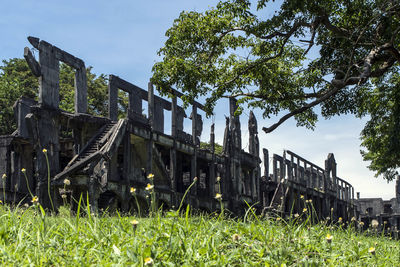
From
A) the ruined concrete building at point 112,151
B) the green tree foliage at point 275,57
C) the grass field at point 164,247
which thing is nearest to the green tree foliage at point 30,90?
the ruined concrete building at point 112,151

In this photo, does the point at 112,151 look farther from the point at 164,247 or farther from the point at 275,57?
the point at 164,247

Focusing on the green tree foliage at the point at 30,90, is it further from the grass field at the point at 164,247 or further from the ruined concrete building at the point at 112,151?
the grass field at the point at 164,247

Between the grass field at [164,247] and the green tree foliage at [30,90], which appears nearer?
the grass field at [164,247]

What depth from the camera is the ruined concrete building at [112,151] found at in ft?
67.1

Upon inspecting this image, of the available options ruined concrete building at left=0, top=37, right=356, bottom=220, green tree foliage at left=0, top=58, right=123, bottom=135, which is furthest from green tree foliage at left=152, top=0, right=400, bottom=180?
green tree foliage at left=0, top=58, right=123, bottom=135

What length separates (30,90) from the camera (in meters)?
38.4

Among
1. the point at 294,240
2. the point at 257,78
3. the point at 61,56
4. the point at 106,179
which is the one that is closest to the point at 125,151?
the point at 106,179

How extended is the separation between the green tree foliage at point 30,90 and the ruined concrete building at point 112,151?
719 centimetres

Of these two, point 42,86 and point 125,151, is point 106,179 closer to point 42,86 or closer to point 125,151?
point 125,151

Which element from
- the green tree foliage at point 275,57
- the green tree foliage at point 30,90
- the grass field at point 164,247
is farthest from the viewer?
the green tree foliage at point 30,90

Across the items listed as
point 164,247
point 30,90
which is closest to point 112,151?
point 164,247

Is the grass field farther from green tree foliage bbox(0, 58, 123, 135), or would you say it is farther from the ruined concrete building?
green tree foliage bbox(0, 58, 123, 135)

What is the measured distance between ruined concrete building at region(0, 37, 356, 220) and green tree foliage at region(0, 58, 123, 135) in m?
7.19

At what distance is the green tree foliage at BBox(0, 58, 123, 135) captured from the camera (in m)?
36.5
